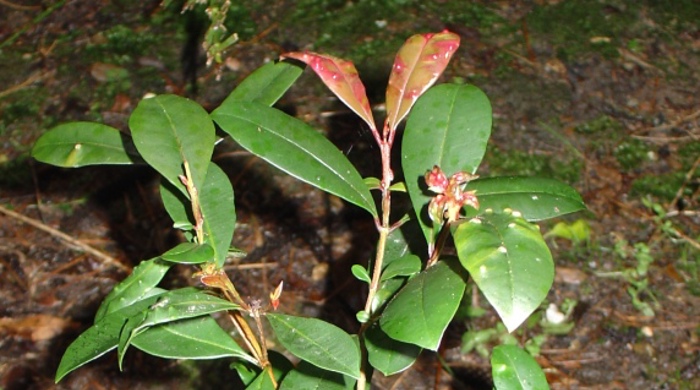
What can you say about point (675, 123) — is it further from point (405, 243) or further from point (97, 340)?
point (97, 340)

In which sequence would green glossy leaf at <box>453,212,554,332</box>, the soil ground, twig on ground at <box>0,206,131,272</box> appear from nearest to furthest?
green glossy leaf at <box>453,212,554,332</box> < the soil ground < twig on ground at <box>0,206,131,272</box>

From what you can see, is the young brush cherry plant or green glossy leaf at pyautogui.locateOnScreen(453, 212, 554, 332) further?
the young brush cherry plant

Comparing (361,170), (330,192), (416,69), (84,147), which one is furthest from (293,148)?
(361,170)

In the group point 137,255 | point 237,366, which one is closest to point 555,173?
point 137,255

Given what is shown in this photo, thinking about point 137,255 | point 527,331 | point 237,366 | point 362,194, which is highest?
point 362,194

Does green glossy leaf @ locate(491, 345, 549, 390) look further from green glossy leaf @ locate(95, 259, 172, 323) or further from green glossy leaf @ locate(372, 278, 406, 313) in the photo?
green glossy leaf @ locate(95, 259, 172, 323)

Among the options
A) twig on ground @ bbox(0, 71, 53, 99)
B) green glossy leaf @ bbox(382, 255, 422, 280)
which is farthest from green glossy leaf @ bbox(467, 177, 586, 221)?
twig on ground @ bbox(0, 71, 53, 99)

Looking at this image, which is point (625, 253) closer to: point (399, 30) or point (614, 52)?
point (614, 52)
